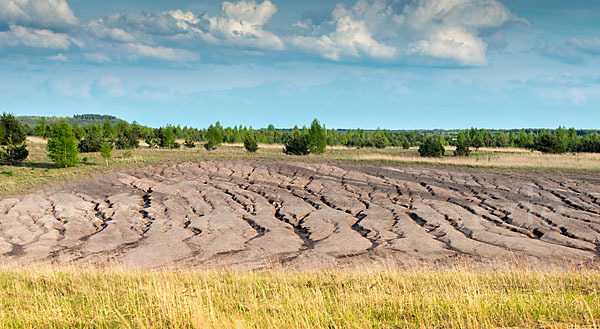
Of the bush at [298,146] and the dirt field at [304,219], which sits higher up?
the bush at [298,146]

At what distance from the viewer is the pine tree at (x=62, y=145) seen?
35375mm

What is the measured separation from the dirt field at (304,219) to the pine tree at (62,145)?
7022mm

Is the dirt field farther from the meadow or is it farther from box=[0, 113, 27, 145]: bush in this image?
box=[0, 113, 27, 145]: bush

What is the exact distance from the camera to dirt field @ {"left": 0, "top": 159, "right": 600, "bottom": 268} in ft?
53.0

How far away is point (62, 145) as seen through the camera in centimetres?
3572

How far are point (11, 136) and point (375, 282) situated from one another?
57.3 meters

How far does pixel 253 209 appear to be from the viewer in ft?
78.0

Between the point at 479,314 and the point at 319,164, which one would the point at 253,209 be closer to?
the point at 319,164

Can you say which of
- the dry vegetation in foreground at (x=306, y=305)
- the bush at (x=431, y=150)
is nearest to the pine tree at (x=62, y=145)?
the dry vegetation in foreground at (x=306, y=305)

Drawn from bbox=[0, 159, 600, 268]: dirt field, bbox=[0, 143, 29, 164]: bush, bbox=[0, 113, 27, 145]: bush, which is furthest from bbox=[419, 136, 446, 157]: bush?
bbox=[0, 113, 27, 145]: bush

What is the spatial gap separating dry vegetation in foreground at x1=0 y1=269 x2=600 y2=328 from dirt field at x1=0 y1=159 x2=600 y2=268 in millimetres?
5530

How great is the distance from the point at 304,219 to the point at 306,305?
14699mm

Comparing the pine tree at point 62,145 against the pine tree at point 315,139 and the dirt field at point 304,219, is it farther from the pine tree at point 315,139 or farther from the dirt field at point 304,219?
the pine tree at point 315,139

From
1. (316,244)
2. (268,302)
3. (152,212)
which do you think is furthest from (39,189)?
(268,302)
